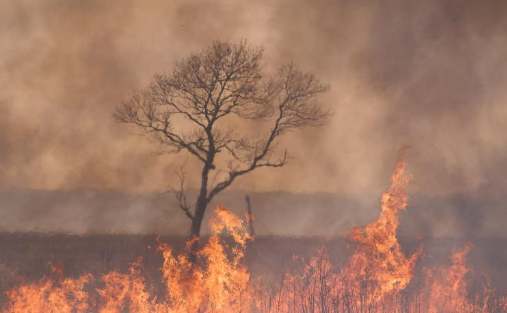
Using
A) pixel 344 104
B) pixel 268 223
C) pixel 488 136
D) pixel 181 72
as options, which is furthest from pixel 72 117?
pixel 488 136

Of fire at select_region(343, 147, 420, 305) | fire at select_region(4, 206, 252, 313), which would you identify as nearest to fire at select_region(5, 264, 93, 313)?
fire at select_region(4, 206, 252, 313)

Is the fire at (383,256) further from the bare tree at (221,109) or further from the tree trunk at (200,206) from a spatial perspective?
the tree trunk at (200,206)

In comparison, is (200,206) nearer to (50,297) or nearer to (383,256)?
(50,297)

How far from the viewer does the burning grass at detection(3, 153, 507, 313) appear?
39.2 ft

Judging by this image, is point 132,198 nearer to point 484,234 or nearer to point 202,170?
point 202,170

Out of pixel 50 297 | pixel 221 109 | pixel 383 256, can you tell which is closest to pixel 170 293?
pixel 50 297

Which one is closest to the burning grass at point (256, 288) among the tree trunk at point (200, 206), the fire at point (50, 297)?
the fire at point (50, 297)

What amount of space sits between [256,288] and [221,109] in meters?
4.33

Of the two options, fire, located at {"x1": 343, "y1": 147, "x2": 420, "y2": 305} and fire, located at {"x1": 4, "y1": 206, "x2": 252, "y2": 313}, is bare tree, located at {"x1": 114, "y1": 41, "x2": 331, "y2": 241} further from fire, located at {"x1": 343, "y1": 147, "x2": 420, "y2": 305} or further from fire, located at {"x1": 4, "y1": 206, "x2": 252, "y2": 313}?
fire, located at {"x1": 343, "y1": 147, "x2": 420, "y2": 305}

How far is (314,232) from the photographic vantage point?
1636cm

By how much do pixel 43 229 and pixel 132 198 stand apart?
2453mm

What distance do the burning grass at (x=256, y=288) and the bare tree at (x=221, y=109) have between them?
1.42m

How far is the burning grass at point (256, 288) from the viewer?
11961 mm

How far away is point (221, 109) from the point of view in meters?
13.7
